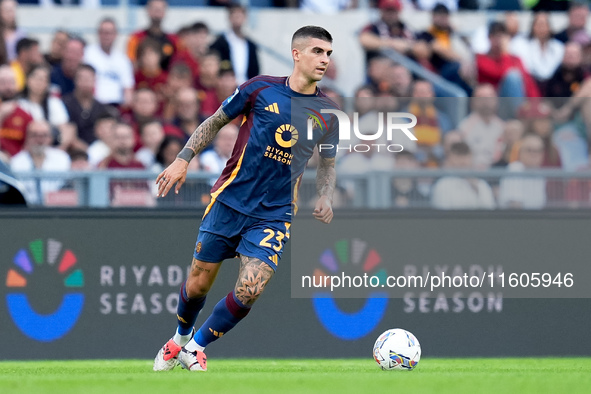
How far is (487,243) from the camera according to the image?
9.98 m

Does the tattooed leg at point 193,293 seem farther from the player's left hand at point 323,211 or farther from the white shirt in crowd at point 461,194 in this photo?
the white shirt in crowd at point 461,194

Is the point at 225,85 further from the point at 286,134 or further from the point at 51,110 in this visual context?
the point at 286,134

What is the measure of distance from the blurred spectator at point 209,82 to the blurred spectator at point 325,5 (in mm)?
2280

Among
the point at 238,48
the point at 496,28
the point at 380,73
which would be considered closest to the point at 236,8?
the point at 238,48

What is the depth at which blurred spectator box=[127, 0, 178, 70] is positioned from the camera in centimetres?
1272

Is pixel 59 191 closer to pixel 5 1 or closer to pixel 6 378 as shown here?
pixel 6 378

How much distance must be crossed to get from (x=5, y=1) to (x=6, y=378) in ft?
22.2

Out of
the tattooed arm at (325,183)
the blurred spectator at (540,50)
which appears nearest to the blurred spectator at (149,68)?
the blurred spectator at (540,50)

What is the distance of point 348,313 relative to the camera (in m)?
9.76

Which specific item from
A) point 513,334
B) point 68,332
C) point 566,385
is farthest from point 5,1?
point 566,385

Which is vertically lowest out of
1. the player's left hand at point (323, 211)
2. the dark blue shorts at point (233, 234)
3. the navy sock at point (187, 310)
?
the navy sock at point (187, 310)

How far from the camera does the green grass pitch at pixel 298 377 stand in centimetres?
603

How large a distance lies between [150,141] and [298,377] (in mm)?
4912

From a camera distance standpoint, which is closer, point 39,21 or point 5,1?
point 5,1
